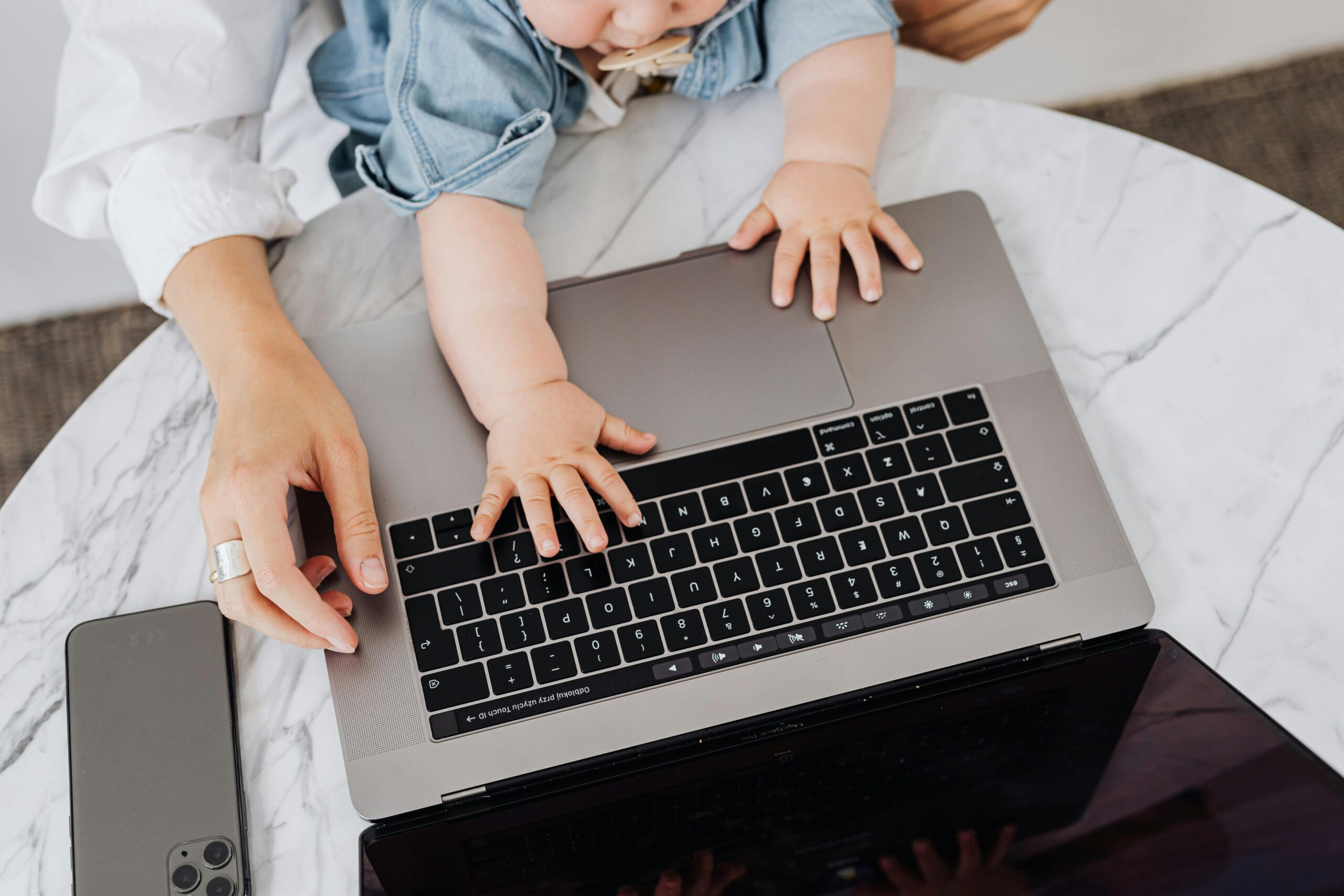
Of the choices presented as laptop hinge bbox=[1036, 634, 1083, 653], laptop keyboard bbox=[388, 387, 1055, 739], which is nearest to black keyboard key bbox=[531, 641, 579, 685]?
laptop keyboard bbox=[388, 387, 1055, 739]

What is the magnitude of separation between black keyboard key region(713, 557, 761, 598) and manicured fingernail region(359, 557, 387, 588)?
0.70ft

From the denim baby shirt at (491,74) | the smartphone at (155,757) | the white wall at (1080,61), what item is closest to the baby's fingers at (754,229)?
the denim baby shirt at (491,74)

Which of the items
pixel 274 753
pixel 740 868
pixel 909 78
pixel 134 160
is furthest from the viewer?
pixel 909 78

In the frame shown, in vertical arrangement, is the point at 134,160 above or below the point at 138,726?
above

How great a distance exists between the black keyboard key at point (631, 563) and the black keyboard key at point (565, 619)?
3cm

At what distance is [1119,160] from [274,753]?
794mm

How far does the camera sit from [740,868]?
0.53 meters

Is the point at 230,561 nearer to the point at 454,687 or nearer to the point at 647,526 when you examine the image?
the point at 454,687

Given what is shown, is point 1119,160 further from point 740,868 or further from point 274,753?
point 274,753

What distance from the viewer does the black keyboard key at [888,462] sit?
2.18 feet

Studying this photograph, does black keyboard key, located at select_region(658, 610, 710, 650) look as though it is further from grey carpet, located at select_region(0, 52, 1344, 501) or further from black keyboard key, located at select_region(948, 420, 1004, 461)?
grey carpet, located at select_region(0, 52, 1344, 501)

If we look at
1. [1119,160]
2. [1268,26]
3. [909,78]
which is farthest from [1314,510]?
[1268,26]

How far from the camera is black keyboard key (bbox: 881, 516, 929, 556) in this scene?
0.64m

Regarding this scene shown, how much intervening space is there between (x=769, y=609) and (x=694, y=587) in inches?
2.0
